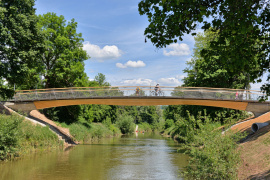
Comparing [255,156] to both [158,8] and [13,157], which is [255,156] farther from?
[13,157]

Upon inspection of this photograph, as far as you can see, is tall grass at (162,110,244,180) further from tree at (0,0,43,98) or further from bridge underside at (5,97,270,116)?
bridge underside at (5,97,270,116)

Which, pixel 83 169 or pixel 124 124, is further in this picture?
pixel 124 124

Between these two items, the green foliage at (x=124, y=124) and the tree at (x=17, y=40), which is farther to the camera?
the green foliage at (x=124, y=124)

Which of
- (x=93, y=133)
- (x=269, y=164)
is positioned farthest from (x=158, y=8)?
(x=93, y=133)

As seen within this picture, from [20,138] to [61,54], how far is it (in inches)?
646

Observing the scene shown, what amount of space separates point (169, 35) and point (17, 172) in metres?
11.5

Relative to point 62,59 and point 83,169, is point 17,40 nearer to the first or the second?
point 62,59

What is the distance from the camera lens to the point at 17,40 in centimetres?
2152

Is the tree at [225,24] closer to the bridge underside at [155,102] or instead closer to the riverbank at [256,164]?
the riverbank at [256,164]

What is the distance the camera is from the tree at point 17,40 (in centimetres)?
2039

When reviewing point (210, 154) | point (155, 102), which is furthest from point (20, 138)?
point (155, 102)

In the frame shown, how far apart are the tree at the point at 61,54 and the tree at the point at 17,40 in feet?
28.3

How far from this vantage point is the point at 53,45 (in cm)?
3259

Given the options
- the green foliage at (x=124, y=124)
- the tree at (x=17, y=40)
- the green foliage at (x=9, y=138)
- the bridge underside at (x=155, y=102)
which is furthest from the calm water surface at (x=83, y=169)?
the green foliage at (x=124, y=124)
